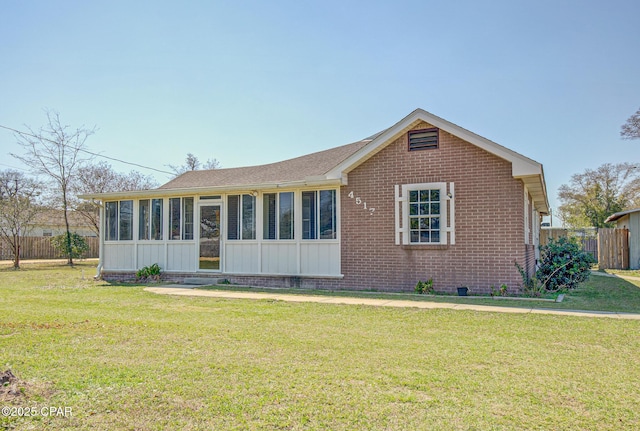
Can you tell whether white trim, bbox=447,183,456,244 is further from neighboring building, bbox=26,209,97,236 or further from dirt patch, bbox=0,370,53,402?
neighboring building, bbox=26,209,97,236

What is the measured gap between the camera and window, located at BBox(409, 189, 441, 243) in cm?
1081

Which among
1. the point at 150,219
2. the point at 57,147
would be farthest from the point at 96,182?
the point at 150,219

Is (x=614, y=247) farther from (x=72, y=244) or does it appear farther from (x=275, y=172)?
(x=72, y=244)

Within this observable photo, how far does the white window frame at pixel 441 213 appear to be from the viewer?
1059 cm

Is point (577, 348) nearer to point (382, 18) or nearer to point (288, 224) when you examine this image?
point (288, 224)

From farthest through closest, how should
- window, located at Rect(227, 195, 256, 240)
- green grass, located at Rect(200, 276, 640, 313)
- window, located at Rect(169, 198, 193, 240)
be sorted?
window, located at Rect(169, 198, 193, 240), window, located at Rect(227, 195, 256, 240), green grass, located at Rect(200, 276, 640, 313)

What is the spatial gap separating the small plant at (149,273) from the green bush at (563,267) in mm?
10841

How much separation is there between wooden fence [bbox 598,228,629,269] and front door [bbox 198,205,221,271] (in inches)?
684

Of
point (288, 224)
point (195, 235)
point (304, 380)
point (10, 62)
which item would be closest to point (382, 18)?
point (288, 224)

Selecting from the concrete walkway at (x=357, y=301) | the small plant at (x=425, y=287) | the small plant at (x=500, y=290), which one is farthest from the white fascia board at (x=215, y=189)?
the small plant at (x=500, y=290)

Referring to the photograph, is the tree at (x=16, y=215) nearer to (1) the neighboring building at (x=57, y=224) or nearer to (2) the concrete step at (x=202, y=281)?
(1) the neighboring building at (x=57, y=224)

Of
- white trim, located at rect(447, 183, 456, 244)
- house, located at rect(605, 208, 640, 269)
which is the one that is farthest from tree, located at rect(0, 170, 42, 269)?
house, located at rect(605, 208, 640, 269)

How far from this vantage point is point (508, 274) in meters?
10.1

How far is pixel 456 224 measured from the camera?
34.7ft
